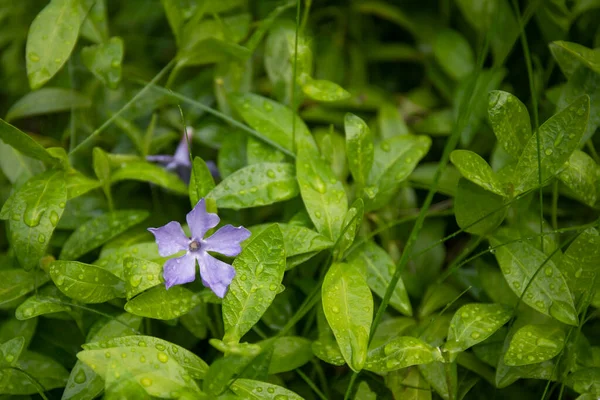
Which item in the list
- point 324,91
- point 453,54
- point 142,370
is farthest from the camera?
point 453,54

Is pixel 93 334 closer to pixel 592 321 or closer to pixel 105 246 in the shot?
pixel 105 246

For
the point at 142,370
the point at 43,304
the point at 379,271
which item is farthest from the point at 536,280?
the point at 43,304

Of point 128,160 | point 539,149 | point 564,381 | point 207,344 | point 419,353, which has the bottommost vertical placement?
point 207,344

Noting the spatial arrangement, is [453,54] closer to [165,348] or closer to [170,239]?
[170,239]

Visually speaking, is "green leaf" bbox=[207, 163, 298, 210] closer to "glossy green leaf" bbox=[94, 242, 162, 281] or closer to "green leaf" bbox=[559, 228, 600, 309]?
"glossy green leaf" bbox=[94, 242, 162, 281]

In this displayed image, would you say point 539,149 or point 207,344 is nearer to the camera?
point 539,149

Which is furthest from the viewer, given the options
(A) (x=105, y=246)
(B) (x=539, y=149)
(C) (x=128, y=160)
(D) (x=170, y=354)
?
(C) (x=128, y=160)

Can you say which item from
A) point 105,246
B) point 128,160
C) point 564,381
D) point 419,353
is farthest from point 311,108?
point 564,381
